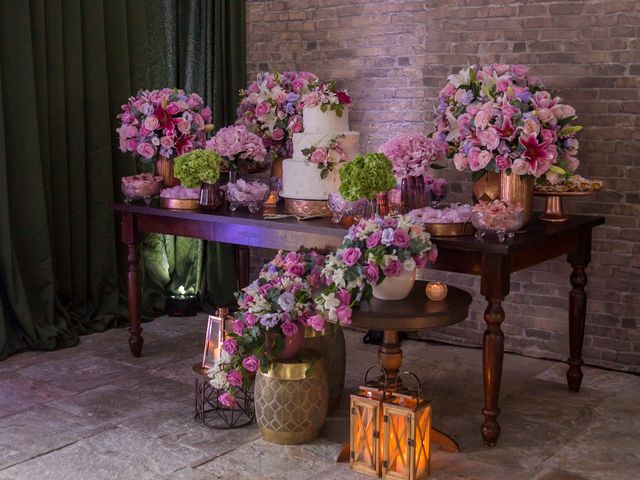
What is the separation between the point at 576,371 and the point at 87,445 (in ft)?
7.10

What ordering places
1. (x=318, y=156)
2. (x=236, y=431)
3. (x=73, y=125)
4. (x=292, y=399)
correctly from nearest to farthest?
(x=292, y=399), (x=236, y=431), (x=318, y=156), (x=73, y=125)

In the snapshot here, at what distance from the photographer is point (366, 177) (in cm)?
358

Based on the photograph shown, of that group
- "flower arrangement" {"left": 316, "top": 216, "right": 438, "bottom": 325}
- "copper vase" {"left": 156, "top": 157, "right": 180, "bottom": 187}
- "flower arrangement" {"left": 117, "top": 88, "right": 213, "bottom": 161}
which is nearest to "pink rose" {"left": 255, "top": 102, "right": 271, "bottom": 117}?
"flower arrangement" {"left": 117, "top": 88, "right": 213, "bottom": 161}

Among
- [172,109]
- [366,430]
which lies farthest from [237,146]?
[366,430]

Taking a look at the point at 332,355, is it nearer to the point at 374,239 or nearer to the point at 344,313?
the point at 344,313

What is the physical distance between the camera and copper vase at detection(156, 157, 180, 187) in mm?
4602

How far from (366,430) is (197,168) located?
5.07ft

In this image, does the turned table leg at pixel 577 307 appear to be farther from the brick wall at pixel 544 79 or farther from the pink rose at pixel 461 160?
the pink rose at pixel 461 160

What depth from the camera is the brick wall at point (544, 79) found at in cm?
440

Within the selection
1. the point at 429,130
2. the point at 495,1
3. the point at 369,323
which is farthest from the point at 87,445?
the point at 495,1

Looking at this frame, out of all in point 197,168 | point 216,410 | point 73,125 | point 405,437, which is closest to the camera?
point 405,437

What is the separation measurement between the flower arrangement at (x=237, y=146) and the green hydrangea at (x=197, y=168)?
0.59 ft

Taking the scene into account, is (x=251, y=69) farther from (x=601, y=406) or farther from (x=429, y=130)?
(x=601, y=406)

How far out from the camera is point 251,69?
5.74m
